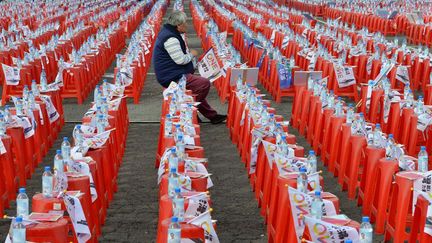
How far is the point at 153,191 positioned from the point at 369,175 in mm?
2315

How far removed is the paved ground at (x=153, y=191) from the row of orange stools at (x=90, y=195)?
0.59ft

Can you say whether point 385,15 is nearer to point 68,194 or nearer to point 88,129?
point 88,129

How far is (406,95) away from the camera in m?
10.0

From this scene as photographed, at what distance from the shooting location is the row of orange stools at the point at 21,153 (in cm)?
774

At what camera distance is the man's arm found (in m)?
11.5

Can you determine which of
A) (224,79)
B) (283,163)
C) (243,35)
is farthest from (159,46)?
(243,35)

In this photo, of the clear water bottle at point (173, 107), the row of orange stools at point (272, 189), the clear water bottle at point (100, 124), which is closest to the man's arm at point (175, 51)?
the row of orange stools at point (272, 189)

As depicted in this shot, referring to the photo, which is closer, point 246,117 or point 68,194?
point 68,194

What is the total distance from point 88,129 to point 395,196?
124 inches

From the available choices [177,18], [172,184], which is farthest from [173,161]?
[177,18]

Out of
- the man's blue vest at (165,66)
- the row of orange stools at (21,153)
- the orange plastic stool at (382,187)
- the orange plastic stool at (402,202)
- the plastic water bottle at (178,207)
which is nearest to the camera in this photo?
the plastic water bottle at (178,207)

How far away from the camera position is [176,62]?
38.0 ft

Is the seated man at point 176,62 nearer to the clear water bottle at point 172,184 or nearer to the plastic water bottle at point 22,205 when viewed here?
the clear water bottle at point 172,184

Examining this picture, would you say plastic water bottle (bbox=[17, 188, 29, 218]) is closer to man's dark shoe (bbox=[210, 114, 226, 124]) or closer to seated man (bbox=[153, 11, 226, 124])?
seated man (bbox=[153, 11, 226, 124])
